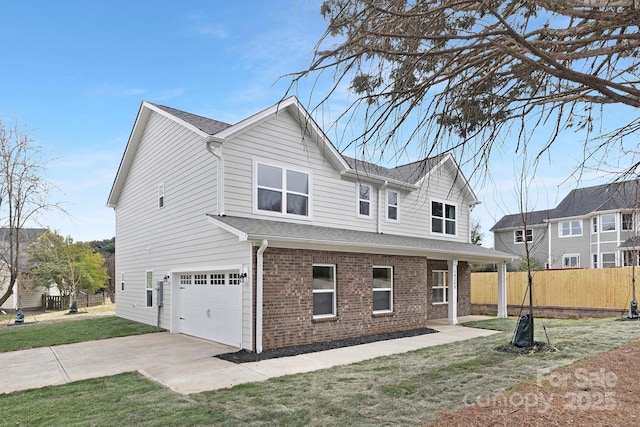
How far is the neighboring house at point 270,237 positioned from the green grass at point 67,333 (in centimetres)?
87

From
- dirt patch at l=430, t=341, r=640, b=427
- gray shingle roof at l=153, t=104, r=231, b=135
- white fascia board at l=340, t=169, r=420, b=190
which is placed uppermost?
gray shingle roof at l=153, t=104, r=231, b=135

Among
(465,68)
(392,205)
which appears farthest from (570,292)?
(465,68)

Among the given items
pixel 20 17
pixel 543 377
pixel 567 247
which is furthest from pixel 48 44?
pixel 567 247

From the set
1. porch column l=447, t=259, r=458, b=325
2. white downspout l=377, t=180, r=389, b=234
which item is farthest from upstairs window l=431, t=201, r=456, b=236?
white downspout l=377, t=180, r=389, b=234

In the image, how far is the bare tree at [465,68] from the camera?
12.5 feet

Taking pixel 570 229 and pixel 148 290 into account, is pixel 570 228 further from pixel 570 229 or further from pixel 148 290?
pixel 148 290

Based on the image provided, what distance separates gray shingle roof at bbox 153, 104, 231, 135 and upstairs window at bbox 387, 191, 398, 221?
6354 mm

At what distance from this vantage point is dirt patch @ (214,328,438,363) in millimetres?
9484

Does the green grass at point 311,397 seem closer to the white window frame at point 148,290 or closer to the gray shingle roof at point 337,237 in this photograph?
the gray shingle roof at point 337,237

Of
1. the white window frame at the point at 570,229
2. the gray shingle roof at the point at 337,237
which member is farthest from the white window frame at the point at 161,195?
the white window frame at the point at 570,229

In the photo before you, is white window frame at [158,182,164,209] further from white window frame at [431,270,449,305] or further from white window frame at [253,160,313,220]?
white window frame at [431,270,449,305]

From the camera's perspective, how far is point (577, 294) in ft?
63.1

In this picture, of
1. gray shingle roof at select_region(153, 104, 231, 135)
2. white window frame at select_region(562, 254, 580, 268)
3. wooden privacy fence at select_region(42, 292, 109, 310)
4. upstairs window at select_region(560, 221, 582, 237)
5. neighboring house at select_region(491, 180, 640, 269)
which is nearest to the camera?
gray shingle roof at select_region(153, 104, 231, 135)

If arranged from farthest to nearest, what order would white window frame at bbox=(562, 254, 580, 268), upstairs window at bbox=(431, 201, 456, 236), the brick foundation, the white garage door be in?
white window frame at bbox=(562, 254, 580, 268) → upstairs window at bbox=(431, 201, 456, 236) → the white garage door → the brick foundation
